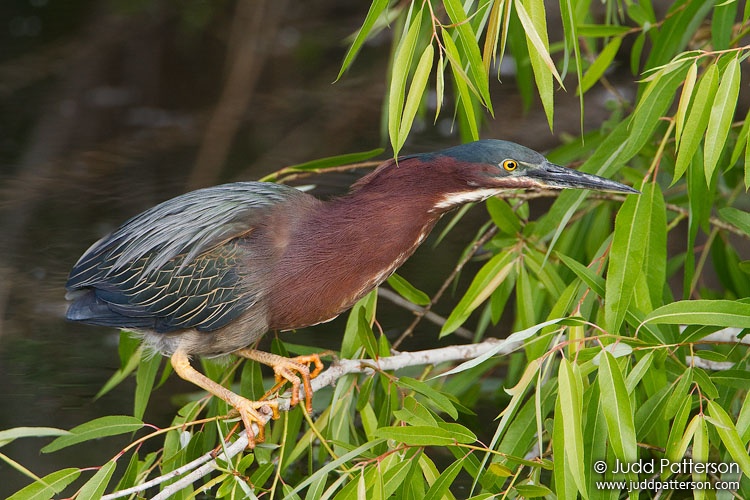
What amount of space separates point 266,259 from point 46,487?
0.71 metres

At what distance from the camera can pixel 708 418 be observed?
1496 millimetres

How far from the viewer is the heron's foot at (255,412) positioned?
A: 6.60 ft

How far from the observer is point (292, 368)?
2.18 metres

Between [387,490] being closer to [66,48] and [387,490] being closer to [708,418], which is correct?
[708,418]

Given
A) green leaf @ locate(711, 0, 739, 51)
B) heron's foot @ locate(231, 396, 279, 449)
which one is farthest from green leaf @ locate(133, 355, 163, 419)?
green leaf @ locate(711, 0, 739, 51)

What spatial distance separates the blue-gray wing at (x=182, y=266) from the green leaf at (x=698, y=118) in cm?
90

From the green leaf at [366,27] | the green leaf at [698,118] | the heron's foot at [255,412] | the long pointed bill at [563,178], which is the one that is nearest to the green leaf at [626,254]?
the long pointed bill at [563,178]

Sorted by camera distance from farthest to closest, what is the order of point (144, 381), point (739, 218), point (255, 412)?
point (144, 381) → point (255, 412) → point (739, 218)

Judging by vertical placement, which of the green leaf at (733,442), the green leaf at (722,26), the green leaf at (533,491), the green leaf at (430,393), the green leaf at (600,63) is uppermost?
the green leaf at (722,26)

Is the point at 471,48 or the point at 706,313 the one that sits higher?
the point at 471,48

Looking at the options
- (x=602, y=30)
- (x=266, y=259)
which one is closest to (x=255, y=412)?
(x=266, y=259)

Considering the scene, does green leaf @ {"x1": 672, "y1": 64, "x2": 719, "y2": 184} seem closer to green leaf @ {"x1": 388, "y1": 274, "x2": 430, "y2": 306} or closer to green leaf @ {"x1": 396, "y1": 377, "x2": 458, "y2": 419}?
green leaf @ {"x1": 396, "y1": 377, "x2": 458, "y2": 419}

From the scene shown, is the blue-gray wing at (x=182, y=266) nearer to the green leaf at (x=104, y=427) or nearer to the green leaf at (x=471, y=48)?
the green leaf at (x=104, y=427)

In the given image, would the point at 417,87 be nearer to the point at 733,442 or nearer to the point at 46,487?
the point at 733,442
